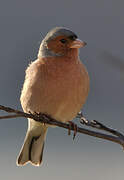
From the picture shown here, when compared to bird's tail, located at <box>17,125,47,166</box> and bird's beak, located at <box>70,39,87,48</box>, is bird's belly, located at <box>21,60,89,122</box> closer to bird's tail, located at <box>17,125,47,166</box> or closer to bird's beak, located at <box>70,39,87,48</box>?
bird's beak, located at <box>70,39,87,48</box>

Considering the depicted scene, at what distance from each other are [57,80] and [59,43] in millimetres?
377

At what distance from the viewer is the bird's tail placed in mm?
3834

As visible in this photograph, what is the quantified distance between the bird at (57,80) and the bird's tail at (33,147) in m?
0.51

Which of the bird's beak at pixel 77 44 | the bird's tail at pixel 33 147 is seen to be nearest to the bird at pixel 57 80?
the bird's beak at pixel 77 44

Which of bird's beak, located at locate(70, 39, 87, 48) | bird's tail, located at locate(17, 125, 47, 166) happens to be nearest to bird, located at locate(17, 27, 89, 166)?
bird's beak, located at locate(70, 39, 87, 48)

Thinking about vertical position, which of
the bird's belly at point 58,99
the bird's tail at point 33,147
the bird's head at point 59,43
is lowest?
the bird's tail at point 33,147

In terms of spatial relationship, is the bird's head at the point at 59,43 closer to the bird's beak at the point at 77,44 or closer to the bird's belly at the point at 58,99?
the bird's beak at the point at 77,44

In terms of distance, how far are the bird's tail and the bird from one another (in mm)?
508

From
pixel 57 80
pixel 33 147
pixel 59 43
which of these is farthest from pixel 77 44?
pixel 33 147

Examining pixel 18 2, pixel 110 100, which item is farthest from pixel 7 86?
pixel 18 2

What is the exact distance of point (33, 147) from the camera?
406 cm

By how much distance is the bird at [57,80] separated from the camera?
3.30m

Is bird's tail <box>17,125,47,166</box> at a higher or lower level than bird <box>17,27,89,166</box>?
lower

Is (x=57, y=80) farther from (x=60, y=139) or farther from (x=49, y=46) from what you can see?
(x=60, y=139)
